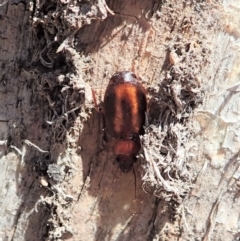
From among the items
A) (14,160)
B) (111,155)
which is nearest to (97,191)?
(111,155)

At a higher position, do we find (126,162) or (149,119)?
(149,119)

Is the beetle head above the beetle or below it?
below

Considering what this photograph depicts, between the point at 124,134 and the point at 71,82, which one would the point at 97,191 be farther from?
the point at 71,82

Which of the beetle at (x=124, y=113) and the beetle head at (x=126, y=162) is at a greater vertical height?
the beetle at (x=124, y=113)
